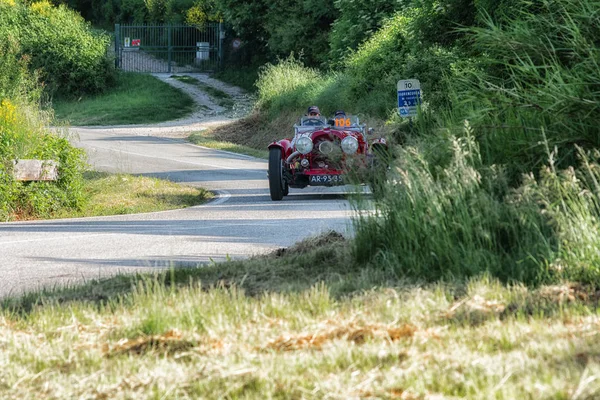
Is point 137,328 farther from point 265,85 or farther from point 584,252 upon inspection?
point 265,85

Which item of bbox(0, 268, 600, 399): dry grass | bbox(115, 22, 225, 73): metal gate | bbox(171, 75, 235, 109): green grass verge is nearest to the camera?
bbox(0, 268, 600, 399): dry grass

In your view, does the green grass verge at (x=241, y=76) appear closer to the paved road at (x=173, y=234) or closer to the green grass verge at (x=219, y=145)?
the green grass verge at (x=219, y=145)

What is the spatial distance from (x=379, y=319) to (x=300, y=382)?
1.24m

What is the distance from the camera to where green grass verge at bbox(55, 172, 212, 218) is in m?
19.0

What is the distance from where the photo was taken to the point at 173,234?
528 inches

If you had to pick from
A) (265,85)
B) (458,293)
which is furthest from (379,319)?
(265,85)

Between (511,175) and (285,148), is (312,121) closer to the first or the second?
(285,148)

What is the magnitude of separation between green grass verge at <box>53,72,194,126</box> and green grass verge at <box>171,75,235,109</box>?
1.46 metres

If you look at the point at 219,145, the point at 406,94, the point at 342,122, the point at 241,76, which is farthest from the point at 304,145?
the point at 241,76

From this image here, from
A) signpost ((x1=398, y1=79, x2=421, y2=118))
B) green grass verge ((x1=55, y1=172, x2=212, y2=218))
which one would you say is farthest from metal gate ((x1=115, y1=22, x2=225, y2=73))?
green grass verge ((x1=55, y1=172, x2=212, y2=218))

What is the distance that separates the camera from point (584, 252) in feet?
22.7

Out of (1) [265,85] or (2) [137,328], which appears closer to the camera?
(2) [137,328]

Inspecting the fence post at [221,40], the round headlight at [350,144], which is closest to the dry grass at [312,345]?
the round headlight at [350,144]

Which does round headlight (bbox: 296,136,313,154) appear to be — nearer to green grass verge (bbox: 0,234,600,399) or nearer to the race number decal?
the race number decal
